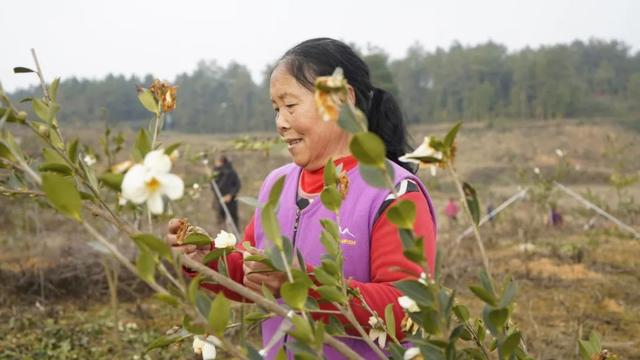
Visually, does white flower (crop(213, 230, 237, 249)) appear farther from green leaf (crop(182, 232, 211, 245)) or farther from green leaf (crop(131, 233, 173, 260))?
green leaf (crop(131, 233, 173, 260))

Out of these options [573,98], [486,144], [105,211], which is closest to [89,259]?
[105,211]

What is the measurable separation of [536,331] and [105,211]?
345cm

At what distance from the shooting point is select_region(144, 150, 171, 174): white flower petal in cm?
53

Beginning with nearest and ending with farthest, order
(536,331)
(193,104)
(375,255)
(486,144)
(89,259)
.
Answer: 1. (375,255)
2. (536,331)
3. (89,259)
4. (486,144)
5. (193,104)

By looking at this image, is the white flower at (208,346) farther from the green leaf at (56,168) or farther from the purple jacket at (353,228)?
the purple jacket at (353,228)

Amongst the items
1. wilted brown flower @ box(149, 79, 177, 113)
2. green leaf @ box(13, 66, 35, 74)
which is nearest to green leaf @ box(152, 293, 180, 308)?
wilted brown flower @ box(149, 79, 177, 113)

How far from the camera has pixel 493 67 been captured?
46719mm

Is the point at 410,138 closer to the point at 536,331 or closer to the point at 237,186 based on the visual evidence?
the point at 536,331

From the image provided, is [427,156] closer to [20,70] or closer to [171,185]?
[171,185]

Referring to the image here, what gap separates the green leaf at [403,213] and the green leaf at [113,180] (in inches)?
Answer: 9.5

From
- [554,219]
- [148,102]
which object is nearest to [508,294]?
[148,102]

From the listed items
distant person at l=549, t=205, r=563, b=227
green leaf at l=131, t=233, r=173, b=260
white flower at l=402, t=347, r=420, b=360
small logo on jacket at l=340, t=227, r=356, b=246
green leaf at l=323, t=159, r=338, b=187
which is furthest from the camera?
distant person at l=549, t=205, r=563, b=227

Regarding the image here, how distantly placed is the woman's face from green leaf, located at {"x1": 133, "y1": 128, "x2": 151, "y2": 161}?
0.52m

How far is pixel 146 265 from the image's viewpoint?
504 millimetres
